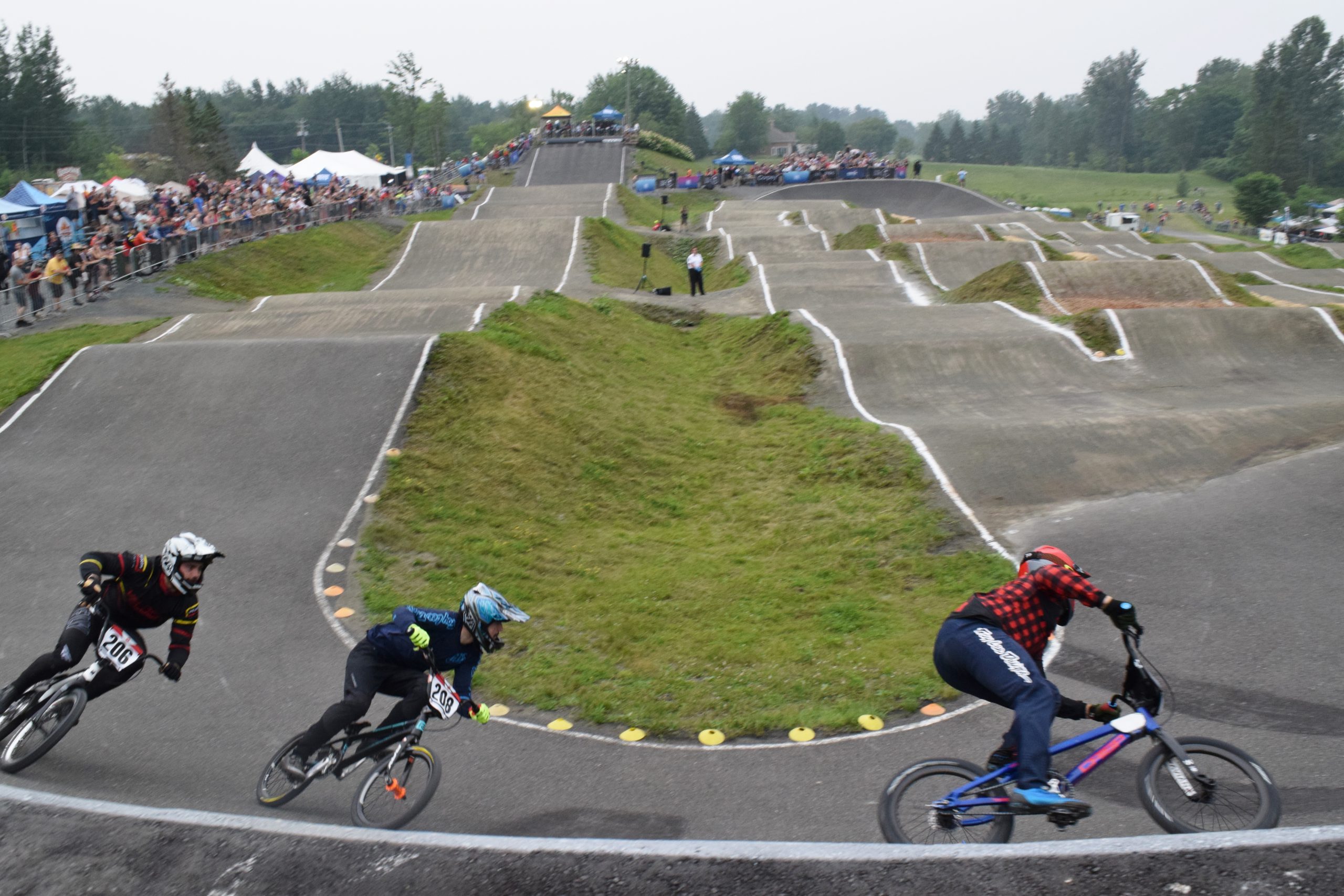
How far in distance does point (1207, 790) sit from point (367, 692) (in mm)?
5164

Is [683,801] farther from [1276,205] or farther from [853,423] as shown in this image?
[1276,205]

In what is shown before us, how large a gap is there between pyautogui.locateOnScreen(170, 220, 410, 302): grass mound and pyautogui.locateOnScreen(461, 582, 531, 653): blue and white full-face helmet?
24266 millimetres

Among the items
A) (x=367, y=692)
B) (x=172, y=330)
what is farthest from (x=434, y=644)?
(x=172, y=330)

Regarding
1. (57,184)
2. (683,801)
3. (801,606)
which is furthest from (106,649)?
(57,184)

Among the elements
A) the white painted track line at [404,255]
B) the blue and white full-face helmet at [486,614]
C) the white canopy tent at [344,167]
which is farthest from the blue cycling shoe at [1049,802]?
the white canopy tent at [344,167]

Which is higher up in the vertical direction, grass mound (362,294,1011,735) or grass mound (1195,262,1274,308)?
grass mound (1195,262,1274,308)

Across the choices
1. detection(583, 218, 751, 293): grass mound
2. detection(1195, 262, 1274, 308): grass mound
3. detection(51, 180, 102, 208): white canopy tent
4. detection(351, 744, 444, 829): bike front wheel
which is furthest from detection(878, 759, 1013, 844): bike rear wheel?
detection(51, 180, 102, 208): white canopy tent

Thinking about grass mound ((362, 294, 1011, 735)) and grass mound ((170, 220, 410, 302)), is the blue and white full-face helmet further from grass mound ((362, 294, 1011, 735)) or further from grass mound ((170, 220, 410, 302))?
grass mound ((170, 220, 410, 302))

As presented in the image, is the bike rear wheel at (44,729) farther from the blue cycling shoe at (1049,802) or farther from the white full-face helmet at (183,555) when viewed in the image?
the blue cycling shoe at (1049,802)

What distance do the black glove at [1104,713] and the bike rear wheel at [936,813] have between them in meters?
0.75

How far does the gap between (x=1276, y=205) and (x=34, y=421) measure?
79.1 metres

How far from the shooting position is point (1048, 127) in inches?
7421

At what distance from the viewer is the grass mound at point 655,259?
3309 cm

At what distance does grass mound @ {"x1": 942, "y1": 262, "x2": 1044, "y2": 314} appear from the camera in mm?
25719
